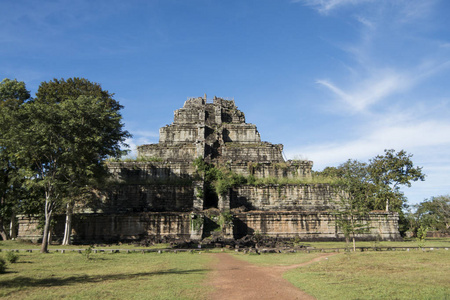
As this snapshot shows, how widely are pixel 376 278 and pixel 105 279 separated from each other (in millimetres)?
8320

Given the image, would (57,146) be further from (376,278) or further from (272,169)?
(272,169)

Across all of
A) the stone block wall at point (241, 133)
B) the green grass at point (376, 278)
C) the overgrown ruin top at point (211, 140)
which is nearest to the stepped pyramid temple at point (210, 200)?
the overgrown ruin top at point (211, 140)

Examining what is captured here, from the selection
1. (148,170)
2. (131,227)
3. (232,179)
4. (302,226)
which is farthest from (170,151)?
(302,226)

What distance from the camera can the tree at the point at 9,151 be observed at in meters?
18.7

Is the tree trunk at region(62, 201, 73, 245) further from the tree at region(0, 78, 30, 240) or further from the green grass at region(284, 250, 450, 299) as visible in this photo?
the green grass at region(284, 250, 450, 299)

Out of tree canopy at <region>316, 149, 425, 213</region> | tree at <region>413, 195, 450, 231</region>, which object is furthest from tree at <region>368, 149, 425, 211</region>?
tree at <region>413, 195, 450, 231</region>

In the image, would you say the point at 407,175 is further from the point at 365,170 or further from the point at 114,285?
the point at 114,285

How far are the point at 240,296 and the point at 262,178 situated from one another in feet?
70.6

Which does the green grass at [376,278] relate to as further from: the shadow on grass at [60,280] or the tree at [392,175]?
the tree at [392,175]

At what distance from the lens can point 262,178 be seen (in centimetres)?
2919

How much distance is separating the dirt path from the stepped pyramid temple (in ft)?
31.5

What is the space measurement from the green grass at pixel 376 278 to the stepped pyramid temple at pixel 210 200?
8.28 m

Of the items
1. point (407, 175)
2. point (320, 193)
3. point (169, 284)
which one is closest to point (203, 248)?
point (169, 284)

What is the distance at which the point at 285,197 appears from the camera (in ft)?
88.4
